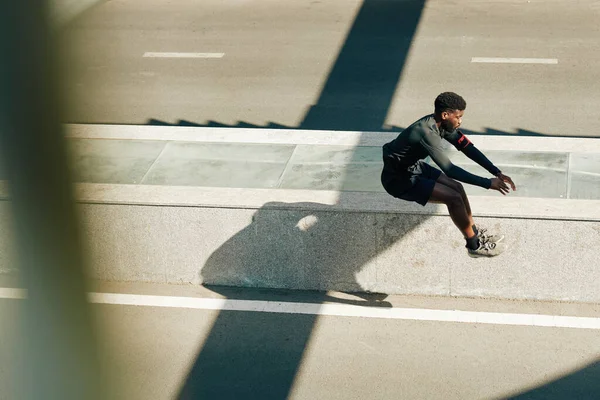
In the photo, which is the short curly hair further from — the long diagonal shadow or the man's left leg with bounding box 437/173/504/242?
the long diagonal shadow

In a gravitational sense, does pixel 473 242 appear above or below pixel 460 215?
below

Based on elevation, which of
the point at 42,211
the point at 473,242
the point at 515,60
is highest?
the point at 42,211

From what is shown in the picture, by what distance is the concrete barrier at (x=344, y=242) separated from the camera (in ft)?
22.8

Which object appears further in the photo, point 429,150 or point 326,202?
point 326,202

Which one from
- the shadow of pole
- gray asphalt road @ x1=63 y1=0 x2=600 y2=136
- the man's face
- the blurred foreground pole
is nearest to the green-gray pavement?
the man's face

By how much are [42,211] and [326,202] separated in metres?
6.29

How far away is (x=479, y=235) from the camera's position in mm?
6602

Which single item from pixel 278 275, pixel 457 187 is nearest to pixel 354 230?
pixel 278 275

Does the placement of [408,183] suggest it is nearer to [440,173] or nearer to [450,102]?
[440,173]

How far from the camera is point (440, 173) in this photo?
6.82 metres

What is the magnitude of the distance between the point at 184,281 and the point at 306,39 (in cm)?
839

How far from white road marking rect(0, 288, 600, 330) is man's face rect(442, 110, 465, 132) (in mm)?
1728

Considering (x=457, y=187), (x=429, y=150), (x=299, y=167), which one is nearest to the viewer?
(x=429, y=150)

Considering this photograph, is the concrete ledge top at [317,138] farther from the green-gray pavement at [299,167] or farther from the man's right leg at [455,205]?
the man's right leg at [455,205]
